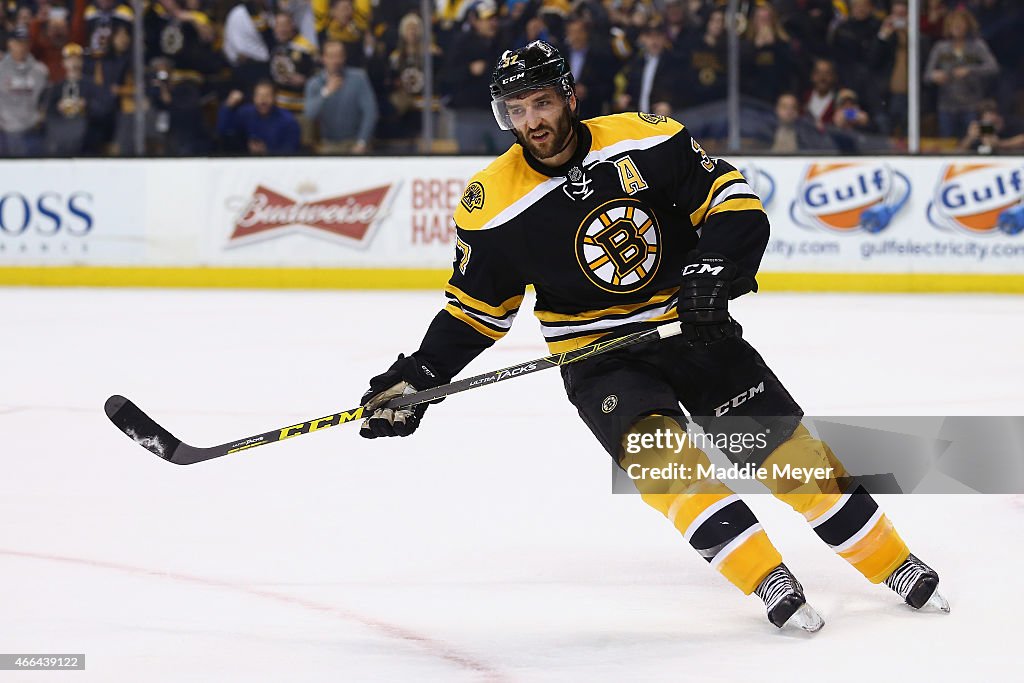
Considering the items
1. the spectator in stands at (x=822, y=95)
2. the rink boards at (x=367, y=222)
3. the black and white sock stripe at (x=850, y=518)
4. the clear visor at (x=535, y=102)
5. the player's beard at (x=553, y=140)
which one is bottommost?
the rink boards at (x=367, y=222)

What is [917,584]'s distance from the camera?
2.70m

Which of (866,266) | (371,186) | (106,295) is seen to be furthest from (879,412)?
(106,295)

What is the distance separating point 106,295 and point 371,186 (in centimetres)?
165

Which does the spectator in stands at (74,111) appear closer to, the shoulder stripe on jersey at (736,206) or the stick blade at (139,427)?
the stick blade at (139,427)

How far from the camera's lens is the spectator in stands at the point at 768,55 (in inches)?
330

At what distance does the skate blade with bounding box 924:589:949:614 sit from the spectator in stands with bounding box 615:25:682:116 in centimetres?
598

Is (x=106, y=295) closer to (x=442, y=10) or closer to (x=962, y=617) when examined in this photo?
(x=442, y=10)

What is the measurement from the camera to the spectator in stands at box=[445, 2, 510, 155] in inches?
339

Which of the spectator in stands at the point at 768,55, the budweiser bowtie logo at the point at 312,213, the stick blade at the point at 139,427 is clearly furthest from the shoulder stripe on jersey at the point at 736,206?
the budweiser bowtie logo at the point at 312,213

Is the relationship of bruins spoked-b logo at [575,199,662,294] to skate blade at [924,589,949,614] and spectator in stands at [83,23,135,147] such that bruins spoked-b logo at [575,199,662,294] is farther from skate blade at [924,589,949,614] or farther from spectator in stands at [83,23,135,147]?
spectator in stands at [83,23,135,147]

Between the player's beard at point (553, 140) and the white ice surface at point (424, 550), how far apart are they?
2.82ft

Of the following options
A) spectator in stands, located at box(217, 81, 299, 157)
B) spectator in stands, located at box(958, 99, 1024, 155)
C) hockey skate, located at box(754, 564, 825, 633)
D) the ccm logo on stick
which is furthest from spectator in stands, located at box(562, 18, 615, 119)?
hockey skate, located at box(754, 564, 825, 633)

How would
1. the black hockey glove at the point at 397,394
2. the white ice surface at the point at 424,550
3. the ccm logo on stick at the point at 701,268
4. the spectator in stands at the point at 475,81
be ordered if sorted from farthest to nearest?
the spectator in stands at the point at 475,81 < the black hockey glove at the point at 397,394 < the ccm logo on stick at the point at 701,268 < the white ice surface at the point at 424,550

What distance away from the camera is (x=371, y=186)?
8.75 meters
